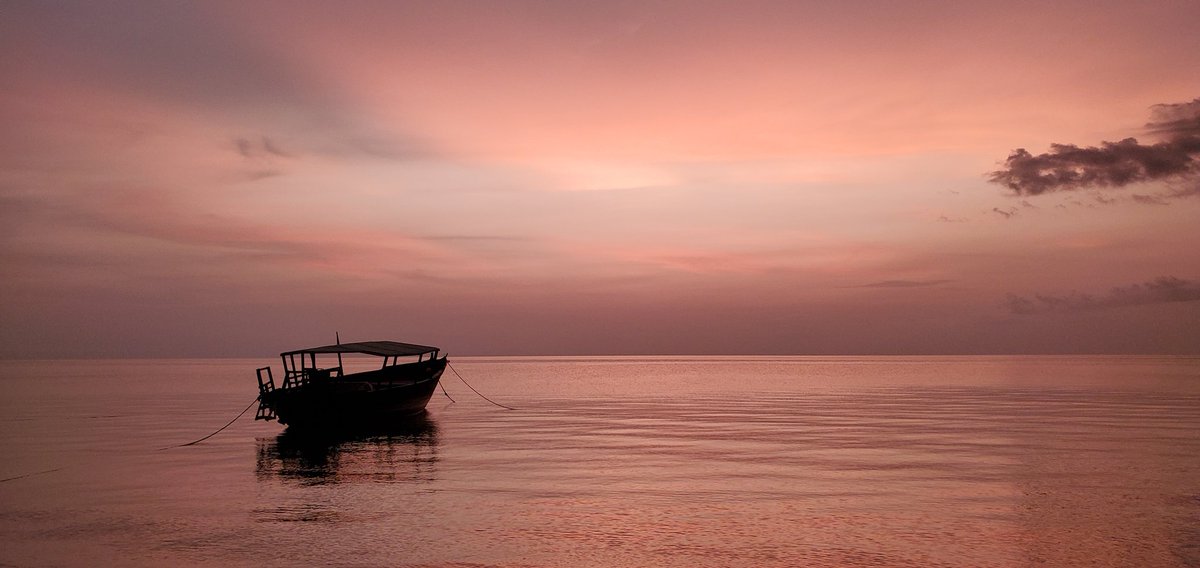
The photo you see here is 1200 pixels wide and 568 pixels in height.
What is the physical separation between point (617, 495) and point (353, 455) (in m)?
15.8

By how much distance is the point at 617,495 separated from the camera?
2428cm

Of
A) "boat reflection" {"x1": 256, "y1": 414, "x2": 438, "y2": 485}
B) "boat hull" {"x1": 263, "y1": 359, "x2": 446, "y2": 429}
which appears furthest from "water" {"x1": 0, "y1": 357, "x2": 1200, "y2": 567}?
"boat hull" {"x1": 263, "y1": 359, "x2": 446, "y2": 429}

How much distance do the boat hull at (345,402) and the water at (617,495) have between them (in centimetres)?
174

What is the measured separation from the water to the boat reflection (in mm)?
225

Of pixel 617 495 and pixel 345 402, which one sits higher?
pixel 345 402

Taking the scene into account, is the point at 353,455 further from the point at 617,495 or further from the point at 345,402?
the point at 617,495

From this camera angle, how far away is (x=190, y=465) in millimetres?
32531

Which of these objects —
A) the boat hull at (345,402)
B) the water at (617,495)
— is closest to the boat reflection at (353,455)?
the water at (617,495)

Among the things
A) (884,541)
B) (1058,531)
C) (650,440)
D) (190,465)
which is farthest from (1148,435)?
(190,465)

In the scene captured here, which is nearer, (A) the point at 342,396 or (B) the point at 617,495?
(B) the point at 617,495

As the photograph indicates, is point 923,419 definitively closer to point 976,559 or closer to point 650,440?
point 650,440

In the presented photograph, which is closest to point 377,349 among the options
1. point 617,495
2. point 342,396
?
point 342,396

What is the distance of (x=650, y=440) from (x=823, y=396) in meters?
45.3

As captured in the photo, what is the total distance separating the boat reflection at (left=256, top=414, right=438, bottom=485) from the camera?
2933 cm
